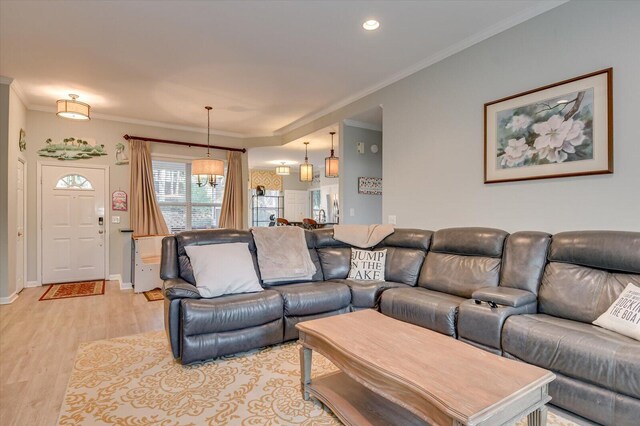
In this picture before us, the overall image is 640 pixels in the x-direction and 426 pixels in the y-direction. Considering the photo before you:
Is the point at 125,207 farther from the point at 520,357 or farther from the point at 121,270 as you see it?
the point at 520,357

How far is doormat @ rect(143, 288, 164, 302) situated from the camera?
4.57 m

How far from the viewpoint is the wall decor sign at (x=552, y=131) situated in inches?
94.7

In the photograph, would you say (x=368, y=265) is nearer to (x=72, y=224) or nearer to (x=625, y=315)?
(x=625, y=315)

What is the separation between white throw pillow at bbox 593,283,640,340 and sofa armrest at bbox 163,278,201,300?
2692 millimetres

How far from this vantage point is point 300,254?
3.43 m

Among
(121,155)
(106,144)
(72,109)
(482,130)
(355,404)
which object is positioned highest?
(72,109)

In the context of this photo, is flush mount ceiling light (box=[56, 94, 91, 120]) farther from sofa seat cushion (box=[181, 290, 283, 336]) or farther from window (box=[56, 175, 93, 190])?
sofa seat cushion (box=[181, 290, 283, 336])

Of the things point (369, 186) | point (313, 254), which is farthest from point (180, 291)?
point (369, 186)

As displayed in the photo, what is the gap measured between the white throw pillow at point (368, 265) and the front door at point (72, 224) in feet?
15.1

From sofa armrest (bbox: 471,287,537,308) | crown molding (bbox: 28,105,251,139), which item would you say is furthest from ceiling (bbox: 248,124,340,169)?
sofa armrest (bbox: 471,287,537,308)

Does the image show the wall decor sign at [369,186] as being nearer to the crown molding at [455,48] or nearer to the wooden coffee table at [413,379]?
the crown molding at [455,48]

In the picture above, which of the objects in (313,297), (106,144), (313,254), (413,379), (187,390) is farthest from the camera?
(106,144)

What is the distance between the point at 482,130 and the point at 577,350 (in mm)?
2118

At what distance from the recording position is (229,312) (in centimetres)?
→ 254
